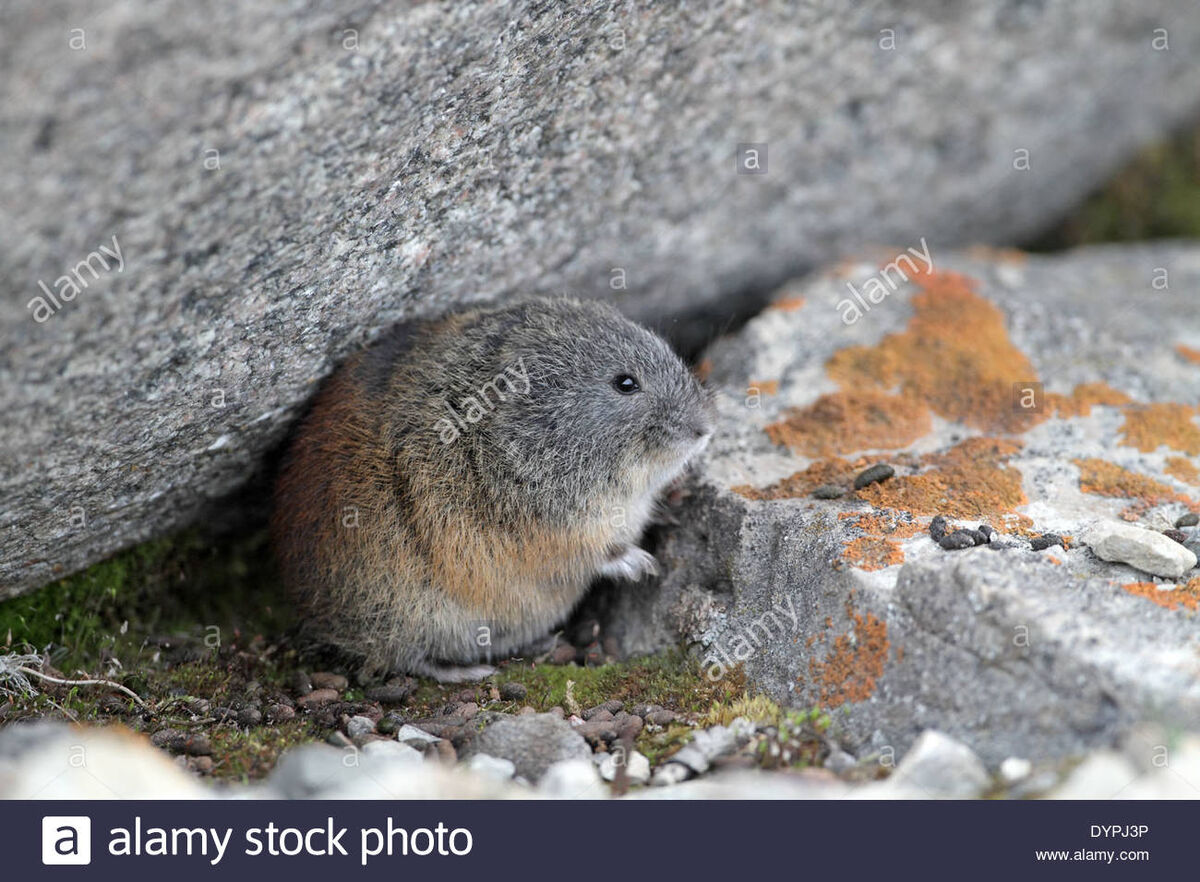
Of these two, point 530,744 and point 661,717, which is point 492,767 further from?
point 661,717

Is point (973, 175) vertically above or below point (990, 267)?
above

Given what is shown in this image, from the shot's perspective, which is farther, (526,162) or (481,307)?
(481,307)

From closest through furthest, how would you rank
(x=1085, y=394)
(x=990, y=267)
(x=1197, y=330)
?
(x=1085, y=394)
(x=1197, y=330)
(x=990, y=267)

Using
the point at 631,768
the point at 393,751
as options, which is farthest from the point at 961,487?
the point at 393,751

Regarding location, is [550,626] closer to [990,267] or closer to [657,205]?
[657,205]

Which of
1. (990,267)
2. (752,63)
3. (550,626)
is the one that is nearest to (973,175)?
(990,267)
